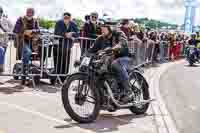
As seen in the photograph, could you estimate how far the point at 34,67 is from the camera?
11.0 meters

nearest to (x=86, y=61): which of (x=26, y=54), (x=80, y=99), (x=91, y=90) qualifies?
(x=91, y=90)

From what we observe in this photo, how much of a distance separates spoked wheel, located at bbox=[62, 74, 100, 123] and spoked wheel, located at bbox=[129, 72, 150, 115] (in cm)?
111

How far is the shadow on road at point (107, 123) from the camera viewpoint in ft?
24.0

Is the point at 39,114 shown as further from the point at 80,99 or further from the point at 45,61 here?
the point at 45,61

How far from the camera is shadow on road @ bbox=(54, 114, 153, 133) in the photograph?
7.32m

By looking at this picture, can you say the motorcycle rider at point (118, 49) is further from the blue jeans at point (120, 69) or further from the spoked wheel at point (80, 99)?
the spoked wheel at point (80, 99)

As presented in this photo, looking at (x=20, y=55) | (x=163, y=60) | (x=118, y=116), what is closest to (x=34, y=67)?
(x=20, y=55)

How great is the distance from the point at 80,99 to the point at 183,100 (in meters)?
4.17

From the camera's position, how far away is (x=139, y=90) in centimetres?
871

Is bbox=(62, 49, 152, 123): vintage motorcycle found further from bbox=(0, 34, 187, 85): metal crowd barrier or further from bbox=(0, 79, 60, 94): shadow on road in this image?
bbox=(0, 79, 60, 94): shadow on road

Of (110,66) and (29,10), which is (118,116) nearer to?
(110,66)

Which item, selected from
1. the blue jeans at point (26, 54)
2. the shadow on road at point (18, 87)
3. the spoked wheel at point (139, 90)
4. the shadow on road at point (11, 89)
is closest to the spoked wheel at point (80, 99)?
the spoked wheel at point (139, 90)

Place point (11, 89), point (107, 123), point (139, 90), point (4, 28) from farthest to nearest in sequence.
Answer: point (4, 28)
point (11, 89)
point (139, 90)
point (107, 123)

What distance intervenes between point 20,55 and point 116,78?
3.72 metres
